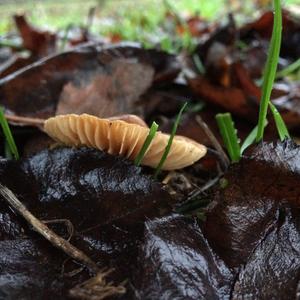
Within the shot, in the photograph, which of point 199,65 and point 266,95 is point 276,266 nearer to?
point 266,95

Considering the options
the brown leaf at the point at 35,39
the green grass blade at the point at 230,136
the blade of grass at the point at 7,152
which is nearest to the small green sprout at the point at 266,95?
the green grass blade at the point at 230,136

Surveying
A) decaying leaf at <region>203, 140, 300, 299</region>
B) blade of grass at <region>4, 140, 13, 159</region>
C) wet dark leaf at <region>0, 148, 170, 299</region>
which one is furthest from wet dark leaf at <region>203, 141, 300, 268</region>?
blade of grass at <region>4, 140, 13, 159</region>

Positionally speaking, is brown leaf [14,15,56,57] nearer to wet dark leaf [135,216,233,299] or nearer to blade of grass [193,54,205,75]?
blade of grass [193,54,205,75]

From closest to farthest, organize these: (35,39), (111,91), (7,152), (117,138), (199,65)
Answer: (117,138) < (7,152) < (111,91) < (199,65) < (35,39)

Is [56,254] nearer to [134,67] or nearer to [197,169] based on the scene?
[197,169]

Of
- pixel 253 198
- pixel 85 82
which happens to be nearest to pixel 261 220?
pixel 253 198
